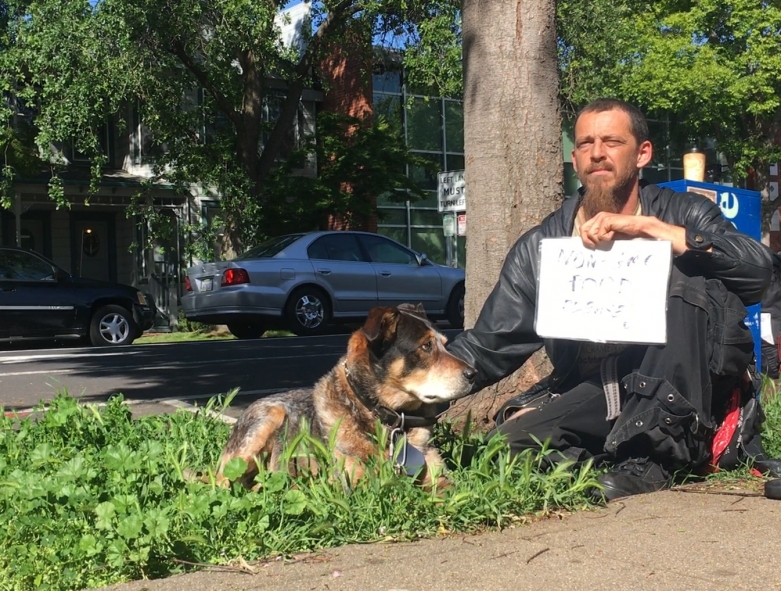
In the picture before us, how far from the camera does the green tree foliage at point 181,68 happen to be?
57.6 feet

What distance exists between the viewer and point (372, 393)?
397 centimetres

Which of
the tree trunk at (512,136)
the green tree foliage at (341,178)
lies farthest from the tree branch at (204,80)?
the tree trunk at (512,136)

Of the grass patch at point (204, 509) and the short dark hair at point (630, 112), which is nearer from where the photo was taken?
the grass patch at point (204, 509)

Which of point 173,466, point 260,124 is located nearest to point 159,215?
point 260,124

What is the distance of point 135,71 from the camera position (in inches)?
700

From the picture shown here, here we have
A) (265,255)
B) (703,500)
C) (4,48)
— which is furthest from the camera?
(4,48)

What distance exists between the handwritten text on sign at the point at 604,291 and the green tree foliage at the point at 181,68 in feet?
47.6

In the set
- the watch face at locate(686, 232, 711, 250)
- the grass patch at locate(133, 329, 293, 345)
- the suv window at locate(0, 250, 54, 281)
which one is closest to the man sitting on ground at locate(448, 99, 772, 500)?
the watch face at locate(686, 232, 711, 250)

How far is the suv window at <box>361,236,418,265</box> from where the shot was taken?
703 inches

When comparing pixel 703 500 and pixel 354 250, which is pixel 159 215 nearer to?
pixel 354 250

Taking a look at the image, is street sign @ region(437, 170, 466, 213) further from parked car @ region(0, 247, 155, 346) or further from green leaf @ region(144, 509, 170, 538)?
green leaf @ region(144, 509, 170, 538)

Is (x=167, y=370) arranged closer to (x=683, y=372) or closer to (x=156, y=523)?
(x=683, y=372)

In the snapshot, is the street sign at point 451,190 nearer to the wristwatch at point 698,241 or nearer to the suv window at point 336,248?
the suv window at point 336,248

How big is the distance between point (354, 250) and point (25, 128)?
8084 millimetres
